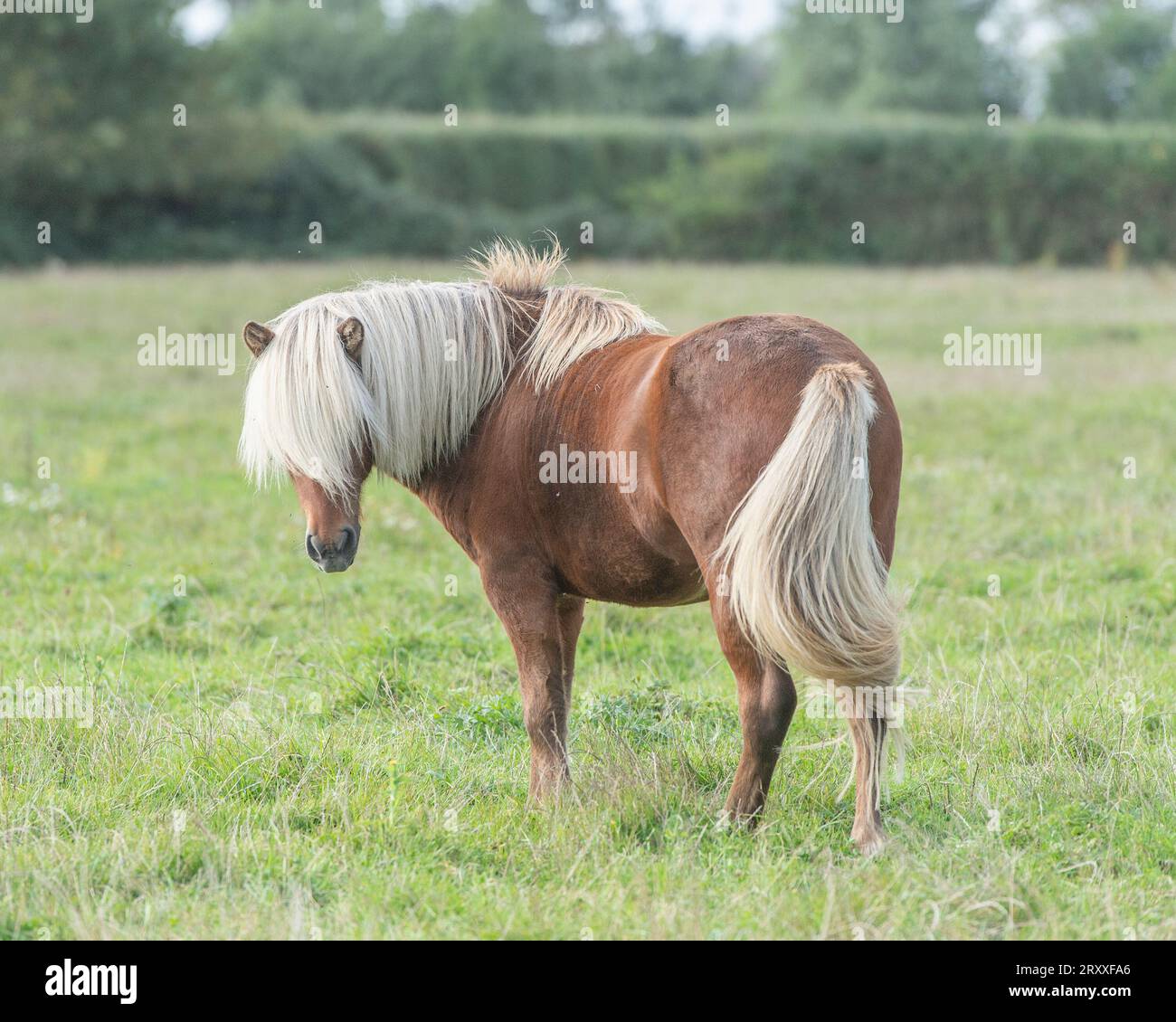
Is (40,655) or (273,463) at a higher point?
(273,463)

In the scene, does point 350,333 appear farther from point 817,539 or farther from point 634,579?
point 817,539

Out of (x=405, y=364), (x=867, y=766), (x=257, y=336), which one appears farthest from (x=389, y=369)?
(x=867, y=766)

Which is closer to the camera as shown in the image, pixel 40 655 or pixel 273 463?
pixel 273 463

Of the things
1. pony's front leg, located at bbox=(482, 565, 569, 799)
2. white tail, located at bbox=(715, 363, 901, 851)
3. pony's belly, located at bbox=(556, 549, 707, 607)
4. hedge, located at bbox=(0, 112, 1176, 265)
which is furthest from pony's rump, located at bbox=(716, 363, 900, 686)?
hedge, located at bbox=(0, 112, 1176, 265)

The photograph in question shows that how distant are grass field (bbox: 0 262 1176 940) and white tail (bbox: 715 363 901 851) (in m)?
0.72

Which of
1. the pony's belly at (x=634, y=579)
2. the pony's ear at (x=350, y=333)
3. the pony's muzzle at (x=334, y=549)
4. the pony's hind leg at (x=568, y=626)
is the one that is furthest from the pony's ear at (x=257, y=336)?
the pony's hind leg at (x=568, y=626)

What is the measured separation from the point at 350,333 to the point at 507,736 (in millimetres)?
1845

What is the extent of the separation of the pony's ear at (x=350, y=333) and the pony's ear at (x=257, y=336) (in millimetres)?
290

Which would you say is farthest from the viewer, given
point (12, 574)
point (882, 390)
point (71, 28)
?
point (71, 28)

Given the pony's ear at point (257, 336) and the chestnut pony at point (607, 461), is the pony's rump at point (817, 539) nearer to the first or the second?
the chestnut pony at point (607, 461)

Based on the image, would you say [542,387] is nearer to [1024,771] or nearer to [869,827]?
[869,827]
